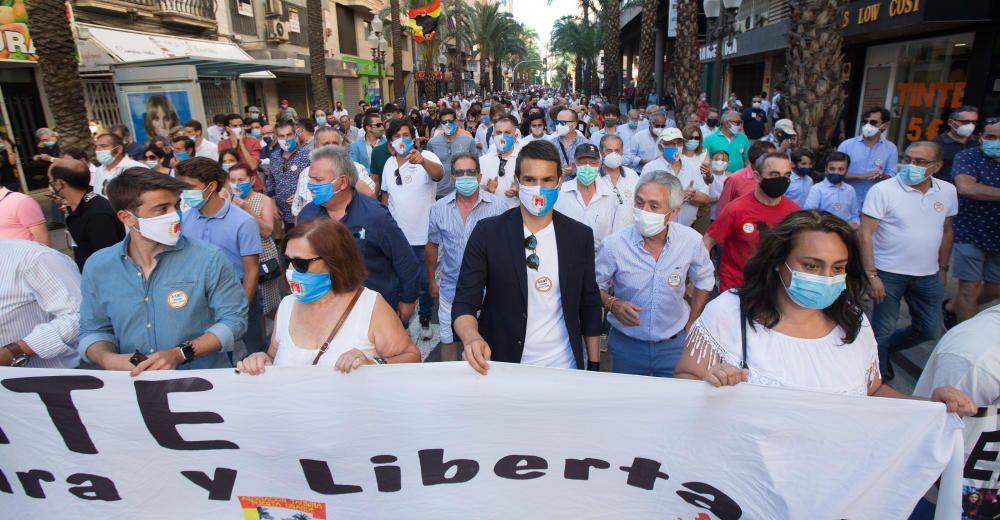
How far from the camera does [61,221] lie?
33.9ft

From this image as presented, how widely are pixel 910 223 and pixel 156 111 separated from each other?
1390 cm

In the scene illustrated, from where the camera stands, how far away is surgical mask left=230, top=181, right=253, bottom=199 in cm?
503

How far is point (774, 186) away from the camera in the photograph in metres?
4.03

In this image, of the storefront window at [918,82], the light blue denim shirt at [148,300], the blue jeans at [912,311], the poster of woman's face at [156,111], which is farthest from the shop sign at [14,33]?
the storefront window at [918,82]

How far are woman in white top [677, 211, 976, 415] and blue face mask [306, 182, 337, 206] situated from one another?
94.9 inches

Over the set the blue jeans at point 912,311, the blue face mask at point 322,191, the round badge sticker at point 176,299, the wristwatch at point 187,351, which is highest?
the blue face mask at point 322,191

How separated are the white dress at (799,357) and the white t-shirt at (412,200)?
367 cm

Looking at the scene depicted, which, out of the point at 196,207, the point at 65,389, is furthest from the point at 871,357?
the point at 196,207

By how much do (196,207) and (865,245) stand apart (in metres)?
4.71

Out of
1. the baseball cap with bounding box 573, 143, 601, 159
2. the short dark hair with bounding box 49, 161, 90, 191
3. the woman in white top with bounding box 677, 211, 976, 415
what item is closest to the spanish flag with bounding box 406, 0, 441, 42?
the baseball cap with bounding box 573, 143, 601, 159

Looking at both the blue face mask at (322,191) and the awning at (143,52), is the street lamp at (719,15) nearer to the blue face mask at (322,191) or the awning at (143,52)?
the blue face mask at (322,191)

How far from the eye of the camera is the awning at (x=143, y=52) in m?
14.6

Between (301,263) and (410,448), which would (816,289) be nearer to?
(410,448)

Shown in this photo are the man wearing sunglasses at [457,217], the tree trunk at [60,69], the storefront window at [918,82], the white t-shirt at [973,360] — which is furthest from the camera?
the storefront window at [918,82]
